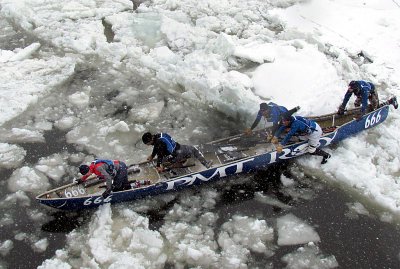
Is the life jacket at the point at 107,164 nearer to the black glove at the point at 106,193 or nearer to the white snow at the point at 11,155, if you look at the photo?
the black glove at the point at 106,193

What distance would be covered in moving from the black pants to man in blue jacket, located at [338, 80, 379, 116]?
17.3ft

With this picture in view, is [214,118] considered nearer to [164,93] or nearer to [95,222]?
[164,93]

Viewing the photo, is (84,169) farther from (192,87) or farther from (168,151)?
(192,87)

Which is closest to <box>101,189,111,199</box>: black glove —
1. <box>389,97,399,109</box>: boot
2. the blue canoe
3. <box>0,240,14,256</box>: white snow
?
the blue canoe

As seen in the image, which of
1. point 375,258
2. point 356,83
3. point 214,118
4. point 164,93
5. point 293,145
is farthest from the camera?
point 164,93

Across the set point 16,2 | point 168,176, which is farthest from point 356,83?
point 16,2

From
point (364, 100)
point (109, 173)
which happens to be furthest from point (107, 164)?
point (364, 100)

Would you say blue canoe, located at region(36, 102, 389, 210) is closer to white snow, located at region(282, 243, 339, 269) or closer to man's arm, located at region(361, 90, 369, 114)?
man's arm, located at region(361, 90, 369, 114)

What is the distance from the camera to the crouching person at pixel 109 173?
7355 millimetres

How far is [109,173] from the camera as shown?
7516mm

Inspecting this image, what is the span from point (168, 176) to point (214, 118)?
260 cm

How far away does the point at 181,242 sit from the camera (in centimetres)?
739

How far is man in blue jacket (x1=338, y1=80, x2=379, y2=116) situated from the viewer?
31.5 ft

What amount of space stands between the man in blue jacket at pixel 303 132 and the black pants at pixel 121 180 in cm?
308
